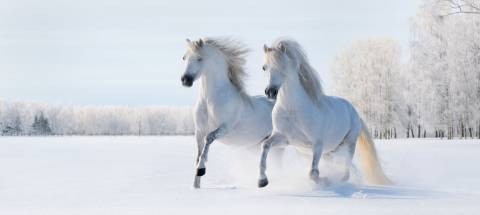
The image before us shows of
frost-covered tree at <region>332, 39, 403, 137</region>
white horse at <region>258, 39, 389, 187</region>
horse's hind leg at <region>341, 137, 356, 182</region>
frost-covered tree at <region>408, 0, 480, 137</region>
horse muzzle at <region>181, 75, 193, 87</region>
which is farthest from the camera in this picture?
frost-covered tree at <region>332, 39, 403, 137</region>

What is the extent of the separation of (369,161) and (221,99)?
2783mm

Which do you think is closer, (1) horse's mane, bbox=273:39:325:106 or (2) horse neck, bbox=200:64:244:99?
(1) horse's mane, bbox=273:39:325:106

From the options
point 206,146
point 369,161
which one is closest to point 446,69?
point 369,161

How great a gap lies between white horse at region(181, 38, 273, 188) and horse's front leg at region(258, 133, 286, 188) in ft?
2.81

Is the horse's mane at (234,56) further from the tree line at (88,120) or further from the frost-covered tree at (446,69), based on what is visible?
the tree line at (88,120)

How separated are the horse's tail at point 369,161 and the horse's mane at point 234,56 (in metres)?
2.19

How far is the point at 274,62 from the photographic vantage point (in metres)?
8.40

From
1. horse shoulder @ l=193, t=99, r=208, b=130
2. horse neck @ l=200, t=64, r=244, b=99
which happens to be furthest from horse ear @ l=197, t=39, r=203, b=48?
horse shoulder @ l=193, t=99, r=208, b=130

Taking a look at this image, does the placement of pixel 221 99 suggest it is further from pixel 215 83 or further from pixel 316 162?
pixel 316 162

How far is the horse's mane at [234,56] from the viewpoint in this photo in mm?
9648

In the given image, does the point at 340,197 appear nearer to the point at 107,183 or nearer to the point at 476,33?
the point at 107,183

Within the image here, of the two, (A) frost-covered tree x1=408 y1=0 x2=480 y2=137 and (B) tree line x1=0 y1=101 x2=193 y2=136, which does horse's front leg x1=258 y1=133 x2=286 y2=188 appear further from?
(B) tree line x1=0 y1=101 x2=193 y2=136

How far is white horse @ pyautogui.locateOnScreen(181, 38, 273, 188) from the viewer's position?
360 inches

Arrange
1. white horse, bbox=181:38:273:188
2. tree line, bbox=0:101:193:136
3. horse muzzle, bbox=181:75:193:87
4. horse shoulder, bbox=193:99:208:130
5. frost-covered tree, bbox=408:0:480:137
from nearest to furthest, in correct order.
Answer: horse muzzle, bbox=181:75:193:87, white horse, bbox=181:38:273:188, horse shoulder, bbox=193:99:208:130, frost-covered tree, bbox=408:0:480:137, tree line, bbox=0:101:193:136
